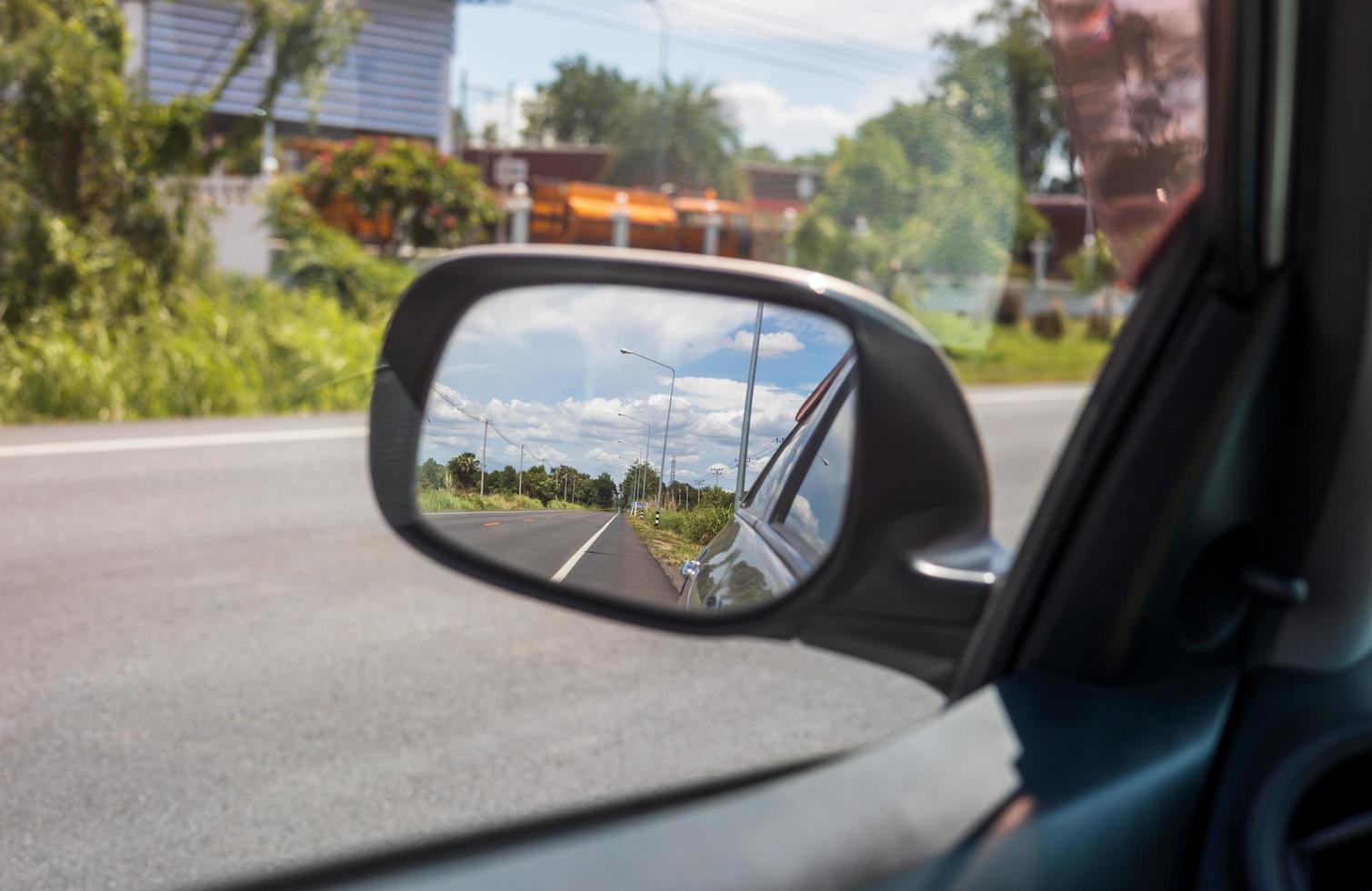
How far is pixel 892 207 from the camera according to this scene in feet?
15.5

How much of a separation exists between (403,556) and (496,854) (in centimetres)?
502

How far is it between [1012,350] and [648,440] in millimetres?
7127

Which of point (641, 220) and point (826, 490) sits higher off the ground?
point (641, 220)

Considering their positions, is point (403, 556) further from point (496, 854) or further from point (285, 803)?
point (496, 854)

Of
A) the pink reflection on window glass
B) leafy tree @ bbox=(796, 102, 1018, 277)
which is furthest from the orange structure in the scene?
the pink reflection on window glass

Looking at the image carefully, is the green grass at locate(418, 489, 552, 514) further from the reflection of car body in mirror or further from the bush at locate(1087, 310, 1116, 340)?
the bush at locate(1087, 310, 1116, 340)

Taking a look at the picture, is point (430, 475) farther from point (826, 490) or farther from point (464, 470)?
point (826, 490)

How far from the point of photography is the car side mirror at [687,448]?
107 centimetres

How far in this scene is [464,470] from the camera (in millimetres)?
1166

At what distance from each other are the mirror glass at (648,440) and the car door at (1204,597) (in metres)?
0.22

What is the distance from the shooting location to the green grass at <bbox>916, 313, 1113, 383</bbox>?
385 cm

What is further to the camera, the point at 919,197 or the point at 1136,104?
the point at 919,197

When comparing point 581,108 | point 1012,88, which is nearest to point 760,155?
point 581,108

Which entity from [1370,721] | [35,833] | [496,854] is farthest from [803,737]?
[496,854]
